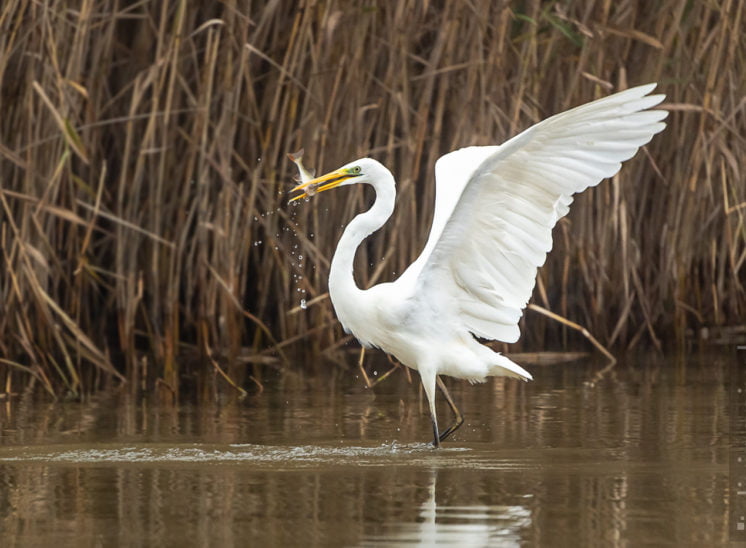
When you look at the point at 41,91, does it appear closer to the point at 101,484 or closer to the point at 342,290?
the point at 342,290

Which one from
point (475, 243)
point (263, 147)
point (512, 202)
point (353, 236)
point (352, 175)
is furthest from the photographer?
point (263, 147)

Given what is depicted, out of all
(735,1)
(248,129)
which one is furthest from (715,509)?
(735,1)

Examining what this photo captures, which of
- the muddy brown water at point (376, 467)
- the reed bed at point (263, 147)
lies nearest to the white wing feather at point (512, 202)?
the muddy brown water at point (376, 467)

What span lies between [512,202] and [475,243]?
26 cm

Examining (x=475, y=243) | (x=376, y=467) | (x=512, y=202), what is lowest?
(x=376, y=467)

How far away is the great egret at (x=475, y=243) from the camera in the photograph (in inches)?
222

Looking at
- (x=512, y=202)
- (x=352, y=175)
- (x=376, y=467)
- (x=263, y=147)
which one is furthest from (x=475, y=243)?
(x=263, y=147)

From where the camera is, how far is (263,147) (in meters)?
7.98

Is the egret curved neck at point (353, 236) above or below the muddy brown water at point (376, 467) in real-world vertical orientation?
above

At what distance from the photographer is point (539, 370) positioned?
323 inches

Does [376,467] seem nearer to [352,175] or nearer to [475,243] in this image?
[475,243]

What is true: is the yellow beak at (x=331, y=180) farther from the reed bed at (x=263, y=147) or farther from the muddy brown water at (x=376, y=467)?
the reed bed at (x=263, y=147)

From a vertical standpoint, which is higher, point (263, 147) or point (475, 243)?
point (263, 147)

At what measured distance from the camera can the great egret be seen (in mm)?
5629
